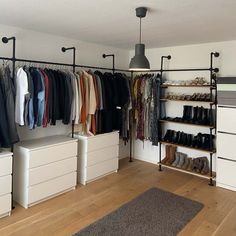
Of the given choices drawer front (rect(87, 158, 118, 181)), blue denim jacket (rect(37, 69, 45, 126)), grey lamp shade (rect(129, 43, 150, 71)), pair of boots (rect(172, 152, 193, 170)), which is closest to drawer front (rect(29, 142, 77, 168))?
blue denim jacket (rect(37, 69, 45, 126))

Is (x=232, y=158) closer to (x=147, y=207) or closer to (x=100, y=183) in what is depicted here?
(x=147, y=207)

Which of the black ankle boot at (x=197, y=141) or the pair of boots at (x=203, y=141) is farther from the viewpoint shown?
the black ankle boot at (x=197, y=141)

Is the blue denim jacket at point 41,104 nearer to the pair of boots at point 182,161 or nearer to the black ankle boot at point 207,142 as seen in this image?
the pair of boots at point 182,161

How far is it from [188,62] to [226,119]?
125 centimetres

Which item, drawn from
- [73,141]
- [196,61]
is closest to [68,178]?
[73,141]

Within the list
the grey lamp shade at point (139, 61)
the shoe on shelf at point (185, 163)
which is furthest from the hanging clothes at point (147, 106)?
the grey lamp shade at point (139, 61)

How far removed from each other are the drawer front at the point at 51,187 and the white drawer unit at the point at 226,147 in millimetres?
2141

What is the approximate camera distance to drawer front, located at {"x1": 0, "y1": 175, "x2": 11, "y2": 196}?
2.63 meters

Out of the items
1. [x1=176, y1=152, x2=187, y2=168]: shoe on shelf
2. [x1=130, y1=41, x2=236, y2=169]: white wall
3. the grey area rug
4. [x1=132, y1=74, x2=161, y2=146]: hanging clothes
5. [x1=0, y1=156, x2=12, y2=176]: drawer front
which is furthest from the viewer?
[x1=132, y1=74, x2=161, y2=146]: hanging clothes

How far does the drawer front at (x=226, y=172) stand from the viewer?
343cm

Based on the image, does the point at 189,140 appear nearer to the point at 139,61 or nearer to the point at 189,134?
the point at 189,134

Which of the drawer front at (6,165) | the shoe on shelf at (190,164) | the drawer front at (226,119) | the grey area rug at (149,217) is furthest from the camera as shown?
the shoe on shelf at (190,164)

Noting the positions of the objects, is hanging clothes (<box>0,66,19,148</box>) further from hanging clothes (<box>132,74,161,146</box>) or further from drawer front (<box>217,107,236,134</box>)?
drawer front (<box>217,107,236,134</box>)

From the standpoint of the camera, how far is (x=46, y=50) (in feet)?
11.4
